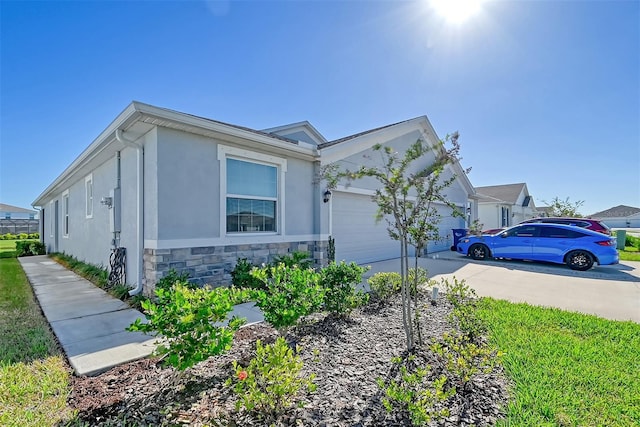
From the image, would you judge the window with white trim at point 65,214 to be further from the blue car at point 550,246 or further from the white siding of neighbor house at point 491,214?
the white siding of neighbor house at point 491,214

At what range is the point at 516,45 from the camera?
A: 296 inches

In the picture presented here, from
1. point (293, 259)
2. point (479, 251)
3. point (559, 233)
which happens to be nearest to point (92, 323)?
point (293, 259)

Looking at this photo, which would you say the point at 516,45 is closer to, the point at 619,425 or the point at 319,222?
the point at 319,222

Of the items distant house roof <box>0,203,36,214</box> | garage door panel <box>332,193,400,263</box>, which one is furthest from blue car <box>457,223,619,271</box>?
distant house roof <box>0,203,36,214</box>

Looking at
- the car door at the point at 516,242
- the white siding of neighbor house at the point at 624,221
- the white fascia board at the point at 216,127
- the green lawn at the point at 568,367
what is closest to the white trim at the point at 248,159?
the white fascia board at the point at 216,127

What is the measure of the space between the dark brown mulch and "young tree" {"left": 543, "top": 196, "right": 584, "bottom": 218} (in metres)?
29.0

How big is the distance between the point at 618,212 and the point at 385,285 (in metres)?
66.5

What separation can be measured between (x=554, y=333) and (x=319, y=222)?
542cm

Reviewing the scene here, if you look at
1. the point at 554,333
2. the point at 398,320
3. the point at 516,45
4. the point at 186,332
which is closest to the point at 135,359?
the point at 186,332

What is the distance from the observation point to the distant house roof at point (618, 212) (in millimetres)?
48438

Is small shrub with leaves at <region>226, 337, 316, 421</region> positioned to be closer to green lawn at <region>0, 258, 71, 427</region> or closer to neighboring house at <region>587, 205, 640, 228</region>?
green lawn at <region>0, 258, 71, 427</region>

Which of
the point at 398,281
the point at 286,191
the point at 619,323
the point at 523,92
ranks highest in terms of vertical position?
the point at 523,92

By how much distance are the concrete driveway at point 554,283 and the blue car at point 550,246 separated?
0.34 metres

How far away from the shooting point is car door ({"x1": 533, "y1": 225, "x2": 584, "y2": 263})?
9594 mm
